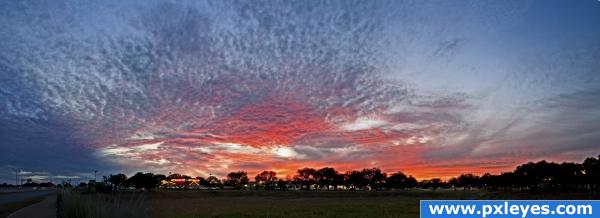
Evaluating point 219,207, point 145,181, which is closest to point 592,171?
point 219,207

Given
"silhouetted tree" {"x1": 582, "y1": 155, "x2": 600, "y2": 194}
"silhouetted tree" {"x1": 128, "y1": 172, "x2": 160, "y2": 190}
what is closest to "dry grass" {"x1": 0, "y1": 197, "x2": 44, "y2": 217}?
"silhouetted tree" {"x1": 128, "y1": 172, "x2": 160, "y2": 190}

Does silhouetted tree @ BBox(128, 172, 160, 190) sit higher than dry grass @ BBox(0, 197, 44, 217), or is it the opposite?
silhouetted tree @ BBox(128, 172, 160, 190)

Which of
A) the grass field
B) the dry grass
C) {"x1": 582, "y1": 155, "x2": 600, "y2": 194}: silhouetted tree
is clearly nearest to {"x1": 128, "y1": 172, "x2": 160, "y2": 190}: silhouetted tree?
the grass field

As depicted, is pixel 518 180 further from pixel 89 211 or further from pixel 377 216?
pixel 89 211

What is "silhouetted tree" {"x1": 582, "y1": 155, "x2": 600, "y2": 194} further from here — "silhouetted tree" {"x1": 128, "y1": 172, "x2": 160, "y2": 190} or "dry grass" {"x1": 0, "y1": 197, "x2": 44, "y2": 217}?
"dry grass" {"x1": 0, "y1": 197, "x2": 44, "y2": 217}

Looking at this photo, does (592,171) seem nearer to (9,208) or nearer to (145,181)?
(145,181)

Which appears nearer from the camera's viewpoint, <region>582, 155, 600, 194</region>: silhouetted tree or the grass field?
the grass field

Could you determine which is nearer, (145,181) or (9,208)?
(9,208)

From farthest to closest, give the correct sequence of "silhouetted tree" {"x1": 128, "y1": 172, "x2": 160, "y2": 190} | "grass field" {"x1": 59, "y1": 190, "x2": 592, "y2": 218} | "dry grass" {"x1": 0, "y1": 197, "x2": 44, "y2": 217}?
"silhouetted tree" {"x1": 128, "y1": 172, "x2": 160, "y2": 190}, "dry grass" {"x1": 0, "y1": 197, "x2": 44, "y2": 217}, "grass field" {"x1": 59, "y1": 190, "x2": 592, "y2": 218}

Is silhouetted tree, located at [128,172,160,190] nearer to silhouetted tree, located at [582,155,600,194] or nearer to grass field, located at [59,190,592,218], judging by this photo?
grass field, located at [59,190,592,218]

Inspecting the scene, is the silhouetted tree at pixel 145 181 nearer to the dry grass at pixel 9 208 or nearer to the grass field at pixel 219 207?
the grass field at pixel 219 207

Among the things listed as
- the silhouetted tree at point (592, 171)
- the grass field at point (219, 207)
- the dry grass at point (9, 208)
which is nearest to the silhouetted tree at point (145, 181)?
the grass field at point (219, 207)

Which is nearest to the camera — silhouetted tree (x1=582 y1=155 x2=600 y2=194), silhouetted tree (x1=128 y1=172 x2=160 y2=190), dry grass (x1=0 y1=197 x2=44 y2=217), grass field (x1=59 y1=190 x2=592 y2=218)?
grass field (x1=59 y1=190 x2=592 y2=218)

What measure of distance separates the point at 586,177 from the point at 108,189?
106m
